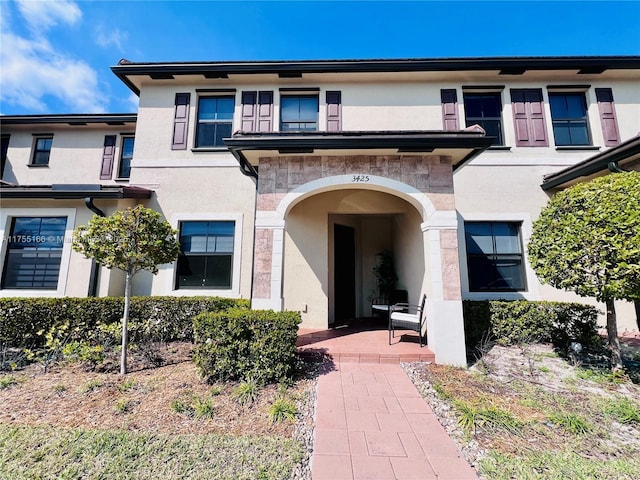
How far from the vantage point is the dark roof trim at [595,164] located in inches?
215

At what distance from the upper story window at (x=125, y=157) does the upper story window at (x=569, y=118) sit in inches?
544

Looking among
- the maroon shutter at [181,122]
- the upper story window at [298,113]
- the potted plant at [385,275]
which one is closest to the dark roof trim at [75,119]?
the maroon shutter at [181,122]

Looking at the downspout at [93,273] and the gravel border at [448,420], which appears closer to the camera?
the gravel border at [448,420]

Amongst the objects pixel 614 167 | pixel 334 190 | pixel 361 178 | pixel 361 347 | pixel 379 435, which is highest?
pixel 614 167

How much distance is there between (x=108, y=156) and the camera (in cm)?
989

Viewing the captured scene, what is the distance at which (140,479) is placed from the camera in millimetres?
2365

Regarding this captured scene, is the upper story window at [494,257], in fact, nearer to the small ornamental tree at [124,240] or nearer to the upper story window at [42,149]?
the small ornamental tree at [124,240]

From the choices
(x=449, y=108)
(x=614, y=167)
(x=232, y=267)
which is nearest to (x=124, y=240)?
(x=232, y=267)

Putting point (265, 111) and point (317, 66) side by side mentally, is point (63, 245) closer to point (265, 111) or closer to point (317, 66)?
point (265, 111)

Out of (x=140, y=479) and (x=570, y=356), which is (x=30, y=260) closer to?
(x=140, y=479)

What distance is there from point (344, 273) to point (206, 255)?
4.02m

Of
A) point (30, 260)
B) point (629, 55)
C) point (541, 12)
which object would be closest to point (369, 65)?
point (541, 12)

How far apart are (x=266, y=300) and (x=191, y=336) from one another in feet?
8.97

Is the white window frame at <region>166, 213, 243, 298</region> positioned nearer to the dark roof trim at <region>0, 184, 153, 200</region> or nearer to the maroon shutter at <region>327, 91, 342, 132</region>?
the dark roof trim at <region>0, 184, 153, 200</region>
